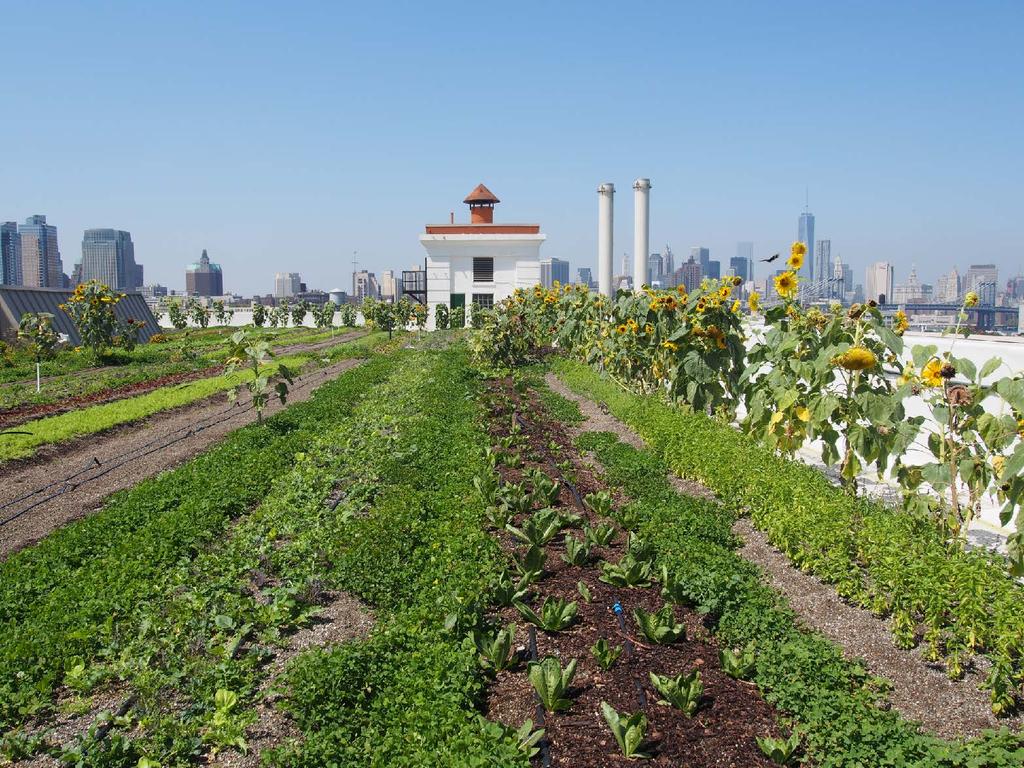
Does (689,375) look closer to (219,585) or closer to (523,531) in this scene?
(523,531)

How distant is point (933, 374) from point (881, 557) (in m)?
1.45

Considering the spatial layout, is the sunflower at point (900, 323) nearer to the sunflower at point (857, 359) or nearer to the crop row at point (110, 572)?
the sunflower at point (857, 359)

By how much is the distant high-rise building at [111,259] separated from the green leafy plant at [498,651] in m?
180

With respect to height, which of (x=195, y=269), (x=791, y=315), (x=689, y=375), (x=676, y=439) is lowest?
(x=676, y=439)

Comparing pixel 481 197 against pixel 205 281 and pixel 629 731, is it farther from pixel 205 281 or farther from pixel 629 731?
pixel 205 281

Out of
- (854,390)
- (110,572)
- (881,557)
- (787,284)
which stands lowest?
(110,572)

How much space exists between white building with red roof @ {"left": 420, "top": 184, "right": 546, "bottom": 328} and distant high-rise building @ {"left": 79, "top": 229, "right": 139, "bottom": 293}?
142m

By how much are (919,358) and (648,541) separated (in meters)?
2.54

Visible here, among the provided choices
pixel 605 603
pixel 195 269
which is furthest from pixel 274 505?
pixel 195 269

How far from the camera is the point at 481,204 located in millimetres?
48281

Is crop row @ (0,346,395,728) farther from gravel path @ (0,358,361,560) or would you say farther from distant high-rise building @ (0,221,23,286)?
distant high-rise building @ (0,221,23,286)

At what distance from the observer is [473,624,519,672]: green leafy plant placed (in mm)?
4703

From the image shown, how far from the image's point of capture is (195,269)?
17988cm

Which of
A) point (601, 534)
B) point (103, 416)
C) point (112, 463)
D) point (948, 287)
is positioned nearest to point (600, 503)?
point (601, 534)
